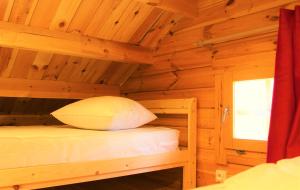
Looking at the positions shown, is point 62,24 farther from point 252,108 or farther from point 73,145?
point 252,108

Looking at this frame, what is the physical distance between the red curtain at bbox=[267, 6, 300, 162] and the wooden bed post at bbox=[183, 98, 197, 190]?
71 cm

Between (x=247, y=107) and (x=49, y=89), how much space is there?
1.74m

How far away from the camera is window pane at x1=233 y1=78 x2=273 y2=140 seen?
186 cm

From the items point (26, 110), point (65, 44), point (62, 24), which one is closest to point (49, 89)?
point (26, 110)

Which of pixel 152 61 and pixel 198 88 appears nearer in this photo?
pixel 198 88

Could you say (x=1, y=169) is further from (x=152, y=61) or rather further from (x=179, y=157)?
(x=152, y=61)

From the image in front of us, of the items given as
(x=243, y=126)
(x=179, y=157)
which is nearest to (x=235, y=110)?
(x=243, y=126)

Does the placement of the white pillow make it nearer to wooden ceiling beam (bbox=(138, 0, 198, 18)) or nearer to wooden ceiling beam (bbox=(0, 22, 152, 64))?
wooden ceiling beam (bbox=(0, 22, 152, 64))

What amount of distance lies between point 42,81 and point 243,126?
5.84 feet

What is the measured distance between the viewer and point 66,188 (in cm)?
256

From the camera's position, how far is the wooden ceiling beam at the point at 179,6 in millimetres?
2098

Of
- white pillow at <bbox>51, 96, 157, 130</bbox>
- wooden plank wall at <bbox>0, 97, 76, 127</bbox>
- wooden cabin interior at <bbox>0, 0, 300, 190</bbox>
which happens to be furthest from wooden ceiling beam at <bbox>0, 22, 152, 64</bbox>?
wooden plank wall at <bbox>0, 97, 76, 127</bbox>

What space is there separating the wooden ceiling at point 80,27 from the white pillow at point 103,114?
0.60m

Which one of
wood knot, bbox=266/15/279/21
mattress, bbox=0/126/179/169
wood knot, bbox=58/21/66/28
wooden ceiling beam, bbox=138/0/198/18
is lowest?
mattress, bbox=0/126/179/169
